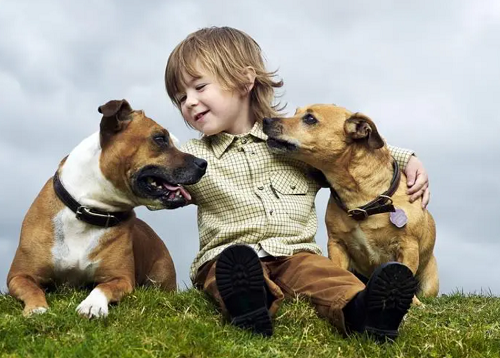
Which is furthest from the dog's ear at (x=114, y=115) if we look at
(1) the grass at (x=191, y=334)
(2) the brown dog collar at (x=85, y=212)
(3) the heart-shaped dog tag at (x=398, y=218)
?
(3) the heart-shaped dog tag at (x=398, y=218)

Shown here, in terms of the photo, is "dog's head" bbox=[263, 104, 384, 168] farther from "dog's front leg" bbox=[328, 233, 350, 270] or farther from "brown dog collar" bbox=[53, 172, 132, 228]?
"brown dog collar" bbox=[53, 172, 132, 228]

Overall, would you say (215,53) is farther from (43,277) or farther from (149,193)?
(43,277)

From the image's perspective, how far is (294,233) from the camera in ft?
20.8

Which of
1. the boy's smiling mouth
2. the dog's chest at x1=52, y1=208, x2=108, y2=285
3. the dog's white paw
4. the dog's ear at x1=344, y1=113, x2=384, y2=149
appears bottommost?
the dog's white paw

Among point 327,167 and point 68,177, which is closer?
point 68,177

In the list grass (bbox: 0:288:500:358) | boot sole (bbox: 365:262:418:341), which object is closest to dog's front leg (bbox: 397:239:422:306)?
grass (bbox: 0:288:500:358)

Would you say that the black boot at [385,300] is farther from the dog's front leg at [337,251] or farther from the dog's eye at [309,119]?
the dog's eye at [309,119]

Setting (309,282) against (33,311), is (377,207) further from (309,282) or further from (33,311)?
(33,311)

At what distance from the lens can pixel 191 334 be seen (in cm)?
461

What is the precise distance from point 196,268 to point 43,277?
1444 millimetres

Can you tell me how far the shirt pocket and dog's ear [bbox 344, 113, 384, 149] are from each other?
677 mm

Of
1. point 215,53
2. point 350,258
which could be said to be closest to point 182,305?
point 350,258

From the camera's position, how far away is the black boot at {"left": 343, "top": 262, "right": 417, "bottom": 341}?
4.68 metres

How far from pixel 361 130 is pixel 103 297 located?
295 centimetres
